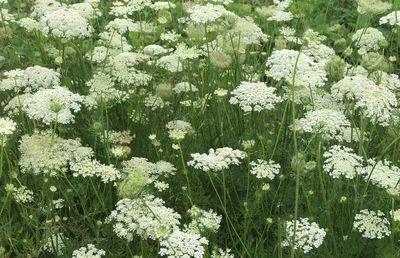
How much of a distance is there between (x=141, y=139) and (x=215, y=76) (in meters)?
0.61

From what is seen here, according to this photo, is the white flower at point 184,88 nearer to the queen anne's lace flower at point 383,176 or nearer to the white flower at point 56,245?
the white flower at point 56,245

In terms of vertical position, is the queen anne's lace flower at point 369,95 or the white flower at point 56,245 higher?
the queen anne's lace flower at point 369,95

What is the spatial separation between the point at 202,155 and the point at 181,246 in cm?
60

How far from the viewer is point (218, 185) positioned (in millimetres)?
3488

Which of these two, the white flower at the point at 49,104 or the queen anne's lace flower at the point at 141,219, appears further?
the white flower at the point at 49,104

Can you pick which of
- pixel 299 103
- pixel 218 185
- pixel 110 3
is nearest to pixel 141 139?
pixel 218 185

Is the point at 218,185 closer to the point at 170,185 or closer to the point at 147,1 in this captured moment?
the point at 170,185

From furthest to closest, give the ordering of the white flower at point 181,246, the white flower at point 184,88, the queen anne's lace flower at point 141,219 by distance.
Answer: the white flower at point 184,88 < the queen anne's lace flower at point 141,219 < the white flower at point 181,246

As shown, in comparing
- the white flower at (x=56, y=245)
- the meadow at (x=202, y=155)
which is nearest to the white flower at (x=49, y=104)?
the meadow at (x=202, y=155)

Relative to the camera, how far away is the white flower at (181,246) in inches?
94.1

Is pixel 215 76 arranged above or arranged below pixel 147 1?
below

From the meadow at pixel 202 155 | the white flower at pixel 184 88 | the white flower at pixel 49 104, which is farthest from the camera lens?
the white flower at pixel 184 88

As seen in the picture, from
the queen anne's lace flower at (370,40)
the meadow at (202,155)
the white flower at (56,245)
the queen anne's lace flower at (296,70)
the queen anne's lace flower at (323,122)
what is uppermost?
the queen anne's lace flower at (296,70)

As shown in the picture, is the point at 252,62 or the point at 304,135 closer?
the point at 304,135
